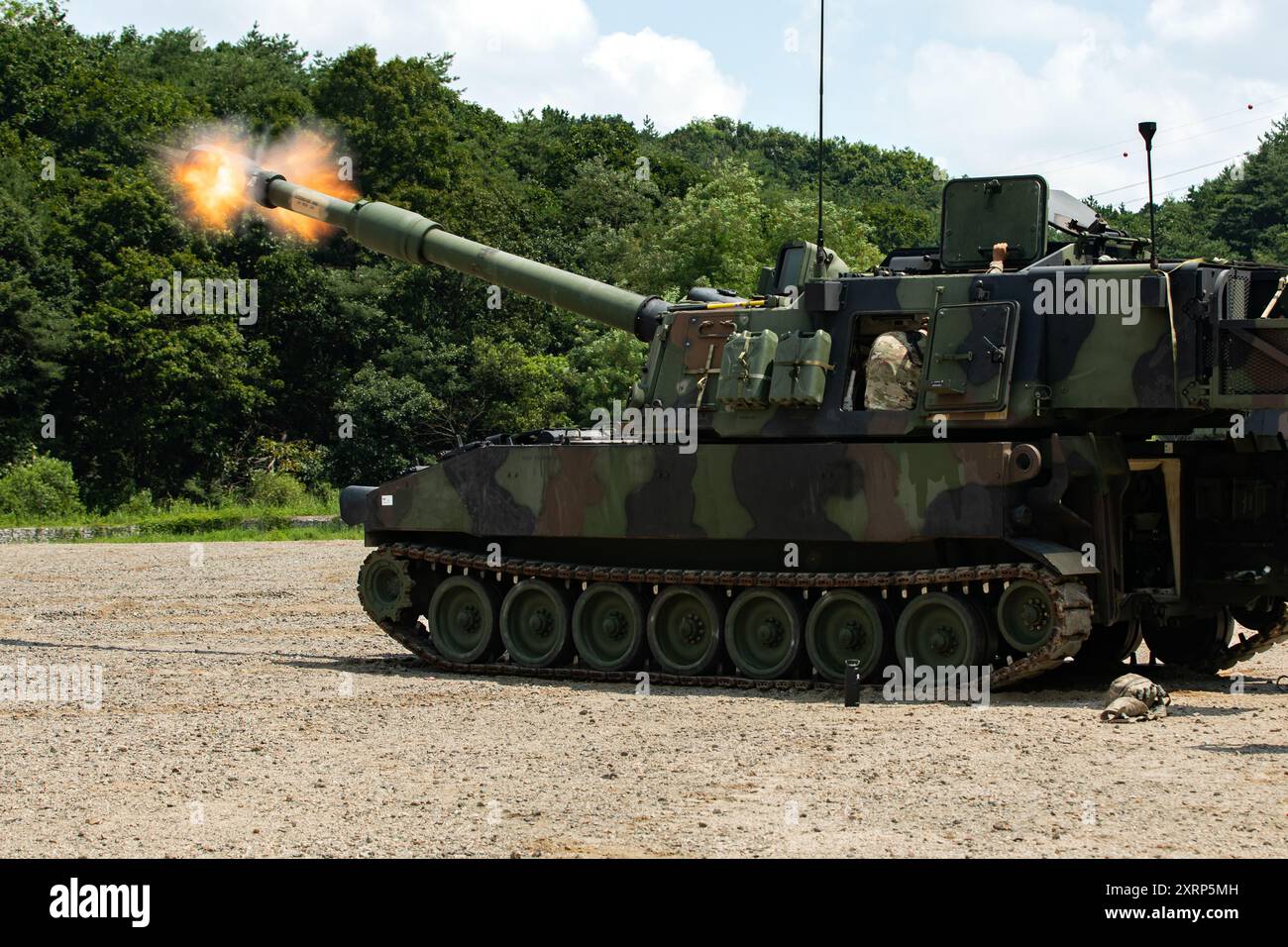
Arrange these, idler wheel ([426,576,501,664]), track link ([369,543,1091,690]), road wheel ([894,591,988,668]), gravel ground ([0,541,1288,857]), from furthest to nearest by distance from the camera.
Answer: idler wheel ([426,576,501,664]) → road wheel ([894,591,988,668]) → track link ([369,543,1091,690]) → gravel ground ([0,541,1288,857])

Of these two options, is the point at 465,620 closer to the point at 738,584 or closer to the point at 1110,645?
the point at 738,584

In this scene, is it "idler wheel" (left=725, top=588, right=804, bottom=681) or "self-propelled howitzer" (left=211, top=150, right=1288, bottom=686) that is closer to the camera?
Result: "self-propelled howitzer" (left=211, top=150, right=1288, bottom=686)

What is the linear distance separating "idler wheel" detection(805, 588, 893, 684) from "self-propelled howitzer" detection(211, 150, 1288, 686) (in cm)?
3

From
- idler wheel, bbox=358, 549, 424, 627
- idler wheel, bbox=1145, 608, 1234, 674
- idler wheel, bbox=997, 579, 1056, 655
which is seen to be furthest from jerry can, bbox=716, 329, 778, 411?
idler wheel, bbox=1145, 608, 1234, 674

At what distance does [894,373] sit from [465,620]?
17.6 feet

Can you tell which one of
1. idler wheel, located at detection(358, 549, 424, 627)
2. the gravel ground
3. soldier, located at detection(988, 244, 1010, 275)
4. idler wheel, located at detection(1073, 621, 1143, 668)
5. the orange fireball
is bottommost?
the gravel ground

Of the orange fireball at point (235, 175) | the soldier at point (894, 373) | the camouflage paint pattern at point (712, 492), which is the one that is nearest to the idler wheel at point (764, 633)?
the camouflage paint pattern at point (712, 492)

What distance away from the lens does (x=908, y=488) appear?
50.8 ft

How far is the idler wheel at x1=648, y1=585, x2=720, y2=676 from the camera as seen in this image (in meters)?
16.8

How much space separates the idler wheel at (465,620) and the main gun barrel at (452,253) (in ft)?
10.4

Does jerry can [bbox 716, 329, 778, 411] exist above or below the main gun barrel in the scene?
below

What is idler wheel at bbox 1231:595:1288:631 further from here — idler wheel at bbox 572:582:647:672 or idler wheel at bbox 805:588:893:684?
idler wheel at bbox 572:582:647:672

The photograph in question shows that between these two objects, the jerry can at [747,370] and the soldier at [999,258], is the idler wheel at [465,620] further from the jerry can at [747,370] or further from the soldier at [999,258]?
the soldier at [999,258]

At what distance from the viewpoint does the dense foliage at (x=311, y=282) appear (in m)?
48.5
